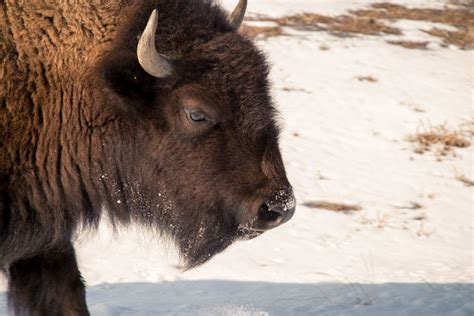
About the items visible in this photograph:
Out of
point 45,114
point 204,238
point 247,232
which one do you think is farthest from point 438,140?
point 45,114

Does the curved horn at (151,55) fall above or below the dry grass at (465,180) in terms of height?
above

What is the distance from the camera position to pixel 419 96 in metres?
12.6

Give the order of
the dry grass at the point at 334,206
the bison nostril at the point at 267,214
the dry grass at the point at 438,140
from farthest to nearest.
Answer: the dry grass at the point at 438,140 < the dry grass at the point at 334,206 < the bison nostril at the point at 267,214

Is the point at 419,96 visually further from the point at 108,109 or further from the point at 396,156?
the point at 108,109

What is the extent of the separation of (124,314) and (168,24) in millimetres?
2171

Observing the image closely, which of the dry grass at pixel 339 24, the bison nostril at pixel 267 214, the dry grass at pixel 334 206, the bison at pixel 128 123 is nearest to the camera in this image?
the bison nostril at pixel 267 214

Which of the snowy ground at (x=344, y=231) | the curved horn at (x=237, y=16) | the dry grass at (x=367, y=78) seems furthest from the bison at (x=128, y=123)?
the dry grass at (x=367, y=78)

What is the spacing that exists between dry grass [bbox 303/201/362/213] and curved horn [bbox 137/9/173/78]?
4.60m

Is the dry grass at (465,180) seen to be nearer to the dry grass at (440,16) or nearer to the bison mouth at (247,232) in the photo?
the bison mouth at (247,232)

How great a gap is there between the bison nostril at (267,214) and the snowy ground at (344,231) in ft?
3.17

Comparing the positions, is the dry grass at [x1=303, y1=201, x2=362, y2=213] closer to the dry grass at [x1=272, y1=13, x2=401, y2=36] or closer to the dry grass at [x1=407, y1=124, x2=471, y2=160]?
the dry grass at [x1=407, y1=124, x2=471, y2=160]

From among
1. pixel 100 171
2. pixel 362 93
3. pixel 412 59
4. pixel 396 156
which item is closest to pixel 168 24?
pixel 100 171

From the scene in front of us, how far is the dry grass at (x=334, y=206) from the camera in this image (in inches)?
334

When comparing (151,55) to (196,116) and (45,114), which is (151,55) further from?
(45,114)
